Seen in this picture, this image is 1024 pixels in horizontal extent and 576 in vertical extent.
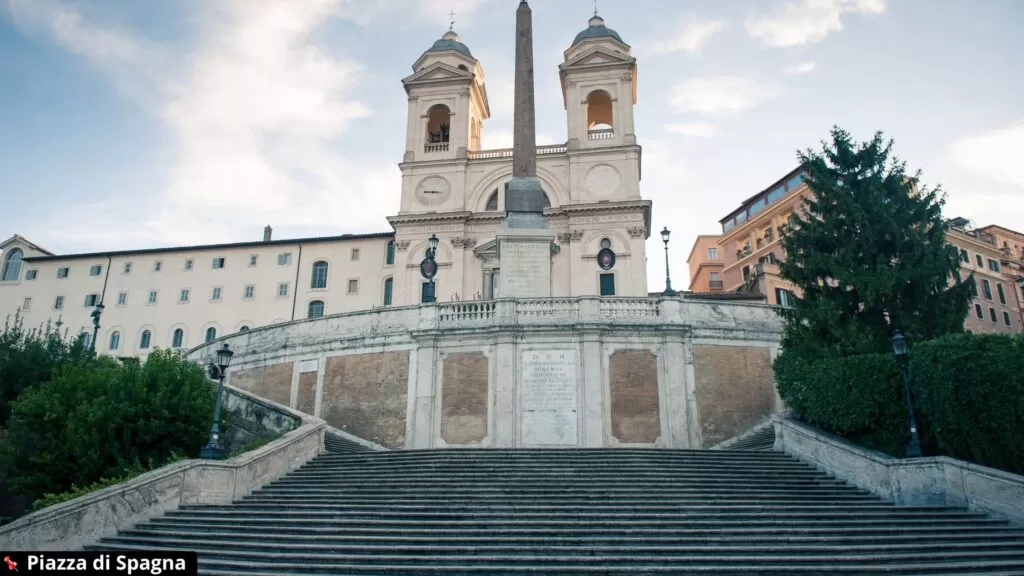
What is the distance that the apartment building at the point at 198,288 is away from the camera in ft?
153

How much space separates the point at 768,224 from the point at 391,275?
3146cm

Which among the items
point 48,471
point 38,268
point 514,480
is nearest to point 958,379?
point 514,480

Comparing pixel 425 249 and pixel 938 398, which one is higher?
pixel 425 249

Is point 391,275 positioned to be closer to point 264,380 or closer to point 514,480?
point 264,380

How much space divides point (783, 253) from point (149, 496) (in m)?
48.2

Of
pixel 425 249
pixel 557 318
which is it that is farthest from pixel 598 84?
pixel 557 318

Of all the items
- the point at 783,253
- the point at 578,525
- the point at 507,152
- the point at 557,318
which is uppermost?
Answer: the point at 507,152

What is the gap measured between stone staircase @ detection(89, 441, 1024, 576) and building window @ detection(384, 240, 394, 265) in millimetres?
31090

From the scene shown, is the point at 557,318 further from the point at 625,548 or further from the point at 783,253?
the point at 783,253

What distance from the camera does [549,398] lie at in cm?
Answer: 2152

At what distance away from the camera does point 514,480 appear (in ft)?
47.0

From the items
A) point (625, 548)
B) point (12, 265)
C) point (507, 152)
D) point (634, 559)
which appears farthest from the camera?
point (12, 265)

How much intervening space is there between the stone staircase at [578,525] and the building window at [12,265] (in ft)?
156

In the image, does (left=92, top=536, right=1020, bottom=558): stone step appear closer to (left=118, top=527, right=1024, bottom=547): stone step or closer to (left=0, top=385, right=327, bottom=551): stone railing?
(left=118, top=527, right=1024, bottom=547): stone step
